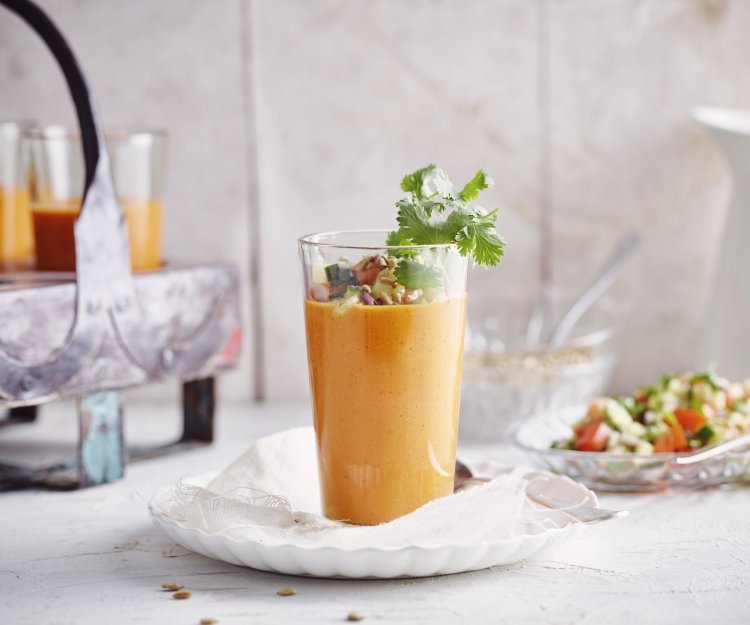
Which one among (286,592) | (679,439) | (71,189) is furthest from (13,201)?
(679,439)

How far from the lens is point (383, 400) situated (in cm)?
98

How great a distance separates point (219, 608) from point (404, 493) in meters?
0.22

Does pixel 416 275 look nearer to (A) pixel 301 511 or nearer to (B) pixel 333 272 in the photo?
(B) pixel 333 272

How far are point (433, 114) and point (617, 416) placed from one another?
0.71m

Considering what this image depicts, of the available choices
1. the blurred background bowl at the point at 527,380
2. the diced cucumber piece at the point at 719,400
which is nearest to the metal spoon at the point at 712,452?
the diced cucumber piece at the point at 719,400

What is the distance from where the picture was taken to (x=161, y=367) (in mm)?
1319

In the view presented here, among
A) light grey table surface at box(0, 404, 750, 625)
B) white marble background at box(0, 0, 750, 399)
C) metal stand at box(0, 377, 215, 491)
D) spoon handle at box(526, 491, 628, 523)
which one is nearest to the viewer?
light grey table surface at box(0, 404, 750, 625)

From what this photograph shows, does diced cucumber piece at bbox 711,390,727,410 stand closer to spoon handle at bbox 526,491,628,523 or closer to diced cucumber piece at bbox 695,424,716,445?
diced cucumber piece at bbox 695,424,716,445

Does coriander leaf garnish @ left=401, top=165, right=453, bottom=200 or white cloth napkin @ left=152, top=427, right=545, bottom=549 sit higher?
coriander leaf garnish @ left=401, top=165, right=453, bottom=200

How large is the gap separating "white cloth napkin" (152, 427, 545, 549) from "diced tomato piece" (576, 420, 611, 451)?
5.9 inches

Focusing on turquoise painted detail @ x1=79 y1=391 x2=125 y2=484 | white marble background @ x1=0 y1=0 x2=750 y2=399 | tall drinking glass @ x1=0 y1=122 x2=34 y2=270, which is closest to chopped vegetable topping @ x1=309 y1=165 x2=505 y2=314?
turquoise painted detail @ x1=79 y1=391 x2=125 y2=484

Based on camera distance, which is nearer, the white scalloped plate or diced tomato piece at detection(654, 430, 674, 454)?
the white scalloped plate

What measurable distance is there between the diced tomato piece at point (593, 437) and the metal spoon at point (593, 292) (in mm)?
371

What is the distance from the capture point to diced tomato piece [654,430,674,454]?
1.21 metres
